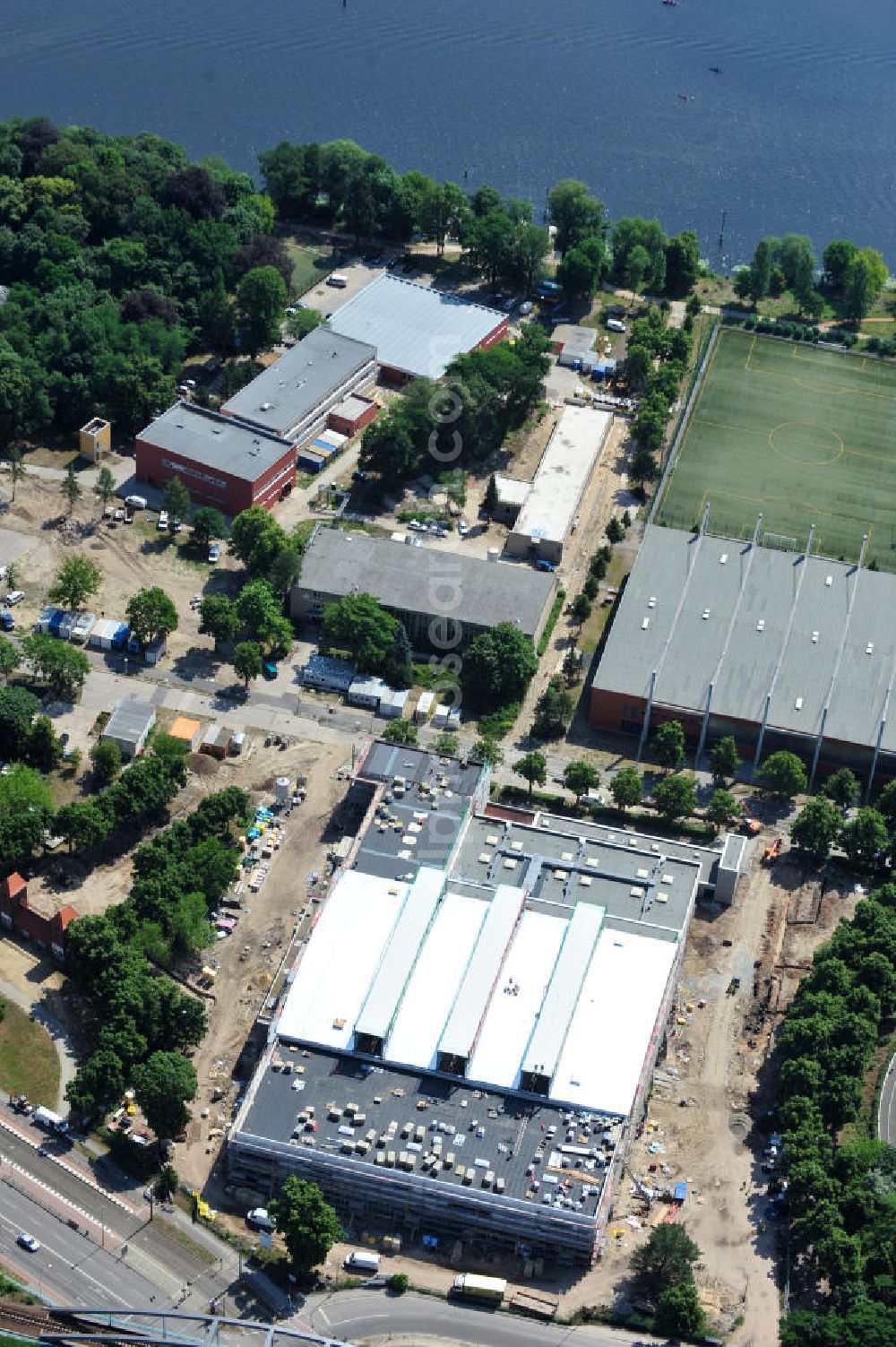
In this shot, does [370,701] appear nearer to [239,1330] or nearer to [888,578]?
[888,578]

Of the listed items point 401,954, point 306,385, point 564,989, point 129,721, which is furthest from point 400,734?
point 306,385

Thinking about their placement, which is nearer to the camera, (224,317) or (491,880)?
(491,880)

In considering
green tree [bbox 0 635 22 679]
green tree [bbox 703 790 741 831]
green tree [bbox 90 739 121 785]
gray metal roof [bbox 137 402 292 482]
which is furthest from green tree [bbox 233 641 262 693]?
green tree [bbox 703 790 741 831]

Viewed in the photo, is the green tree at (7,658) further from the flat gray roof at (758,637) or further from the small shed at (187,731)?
the flat gray roof at (758,637)

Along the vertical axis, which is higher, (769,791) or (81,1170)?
(769,791)

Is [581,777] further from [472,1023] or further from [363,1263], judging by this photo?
[363,1263]

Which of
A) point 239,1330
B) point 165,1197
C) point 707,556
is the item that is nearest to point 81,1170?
point 165,1197

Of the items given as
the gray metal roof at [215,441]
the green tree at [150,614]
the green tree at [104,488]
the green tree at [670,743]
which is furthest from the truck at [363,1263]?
the green tree at [104,488]
